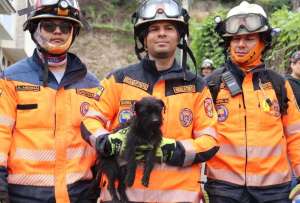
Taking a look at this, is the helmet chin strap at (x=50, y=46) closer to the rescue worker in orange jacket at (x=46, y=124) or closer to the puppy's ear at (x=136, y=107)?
the rescue worker in orange jacket at (x=46, y=124)

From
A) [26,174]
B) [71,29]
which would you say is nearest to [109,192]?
[26,174]

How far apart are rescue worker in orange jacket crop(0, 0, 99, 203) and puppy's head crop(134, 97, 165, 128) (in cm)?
59

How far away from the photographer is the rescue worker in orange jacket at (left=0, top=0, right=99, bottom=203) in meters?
4.68

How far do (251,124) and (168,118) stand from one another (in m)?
0.99

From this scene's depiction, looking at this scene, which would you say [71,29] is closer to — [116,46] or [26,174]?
[26,174]

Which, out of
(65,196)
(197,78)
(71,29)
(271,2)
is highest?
(271,2)

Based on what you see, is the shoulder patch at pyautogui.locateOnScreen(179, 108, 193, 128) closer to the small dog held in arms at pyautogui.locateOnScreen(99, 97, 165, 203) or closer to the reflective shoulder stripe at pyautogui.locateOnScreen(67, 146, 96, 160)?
the small dog held in arms at pyautogui.locateOnScreen(99, 97, 165, 203)

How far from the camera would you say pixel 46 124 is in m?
4.75

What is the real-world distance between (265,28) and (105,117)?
6.11 feet

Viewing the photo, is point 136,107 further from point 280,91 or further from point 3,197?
point 280,91

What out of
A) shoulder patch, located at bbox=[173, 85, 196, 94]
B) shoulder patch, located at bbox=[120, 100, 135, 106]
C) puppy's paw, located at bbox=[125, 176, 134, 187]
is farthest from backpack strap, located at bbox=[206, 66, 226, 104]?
puppy's paw, located at bbox=[125, 176, 134, 187]

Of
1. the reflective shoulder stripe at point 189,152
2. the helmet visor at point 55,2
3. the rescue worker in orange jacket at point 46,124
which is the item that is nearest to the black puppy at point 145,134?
the reflective shoulder stripe at point 189,152

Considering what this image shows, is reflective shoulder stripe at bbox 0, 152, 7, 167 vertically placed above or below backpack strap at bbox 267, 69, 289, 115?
below

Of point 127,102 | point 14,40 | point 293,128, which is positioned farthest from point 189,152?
point 14,40
